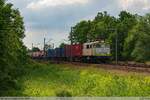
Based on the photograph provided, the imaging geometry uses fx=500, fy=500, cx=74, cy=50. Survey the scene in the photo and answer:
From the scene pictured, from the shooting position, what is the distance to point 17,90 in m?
34.9

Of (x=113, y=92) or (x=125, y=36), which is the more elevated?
(x=125, y=36)

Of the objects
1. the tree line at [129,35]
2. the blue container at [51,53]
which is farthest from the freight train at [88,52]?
the blue container at [51,53]

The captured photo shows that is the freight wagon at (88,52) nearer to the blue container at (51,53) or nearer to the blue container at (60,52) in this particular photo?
the blue container at (60,52)

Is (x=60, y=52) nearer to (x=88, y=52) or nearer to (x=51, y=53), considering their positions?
(x=51, y=53)

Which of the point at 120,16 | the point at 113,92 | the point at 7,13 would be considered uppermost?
the point at 120,16

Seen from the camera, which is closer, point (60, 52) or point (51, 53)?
point (60, 52)

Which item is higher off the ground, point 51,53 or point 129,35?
point 129,35

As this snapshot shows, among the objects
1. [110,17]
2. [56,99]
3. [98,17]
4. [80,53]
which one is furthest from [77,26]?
[56,99]

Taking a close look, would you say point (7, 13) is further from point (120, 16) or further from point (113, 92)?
point (120, 16)

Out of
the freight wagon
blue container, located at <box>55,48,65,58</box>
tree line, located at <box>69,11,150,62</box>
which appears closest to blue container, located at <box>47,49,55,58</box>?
blue container, located at <box>55,48,65,58</box>

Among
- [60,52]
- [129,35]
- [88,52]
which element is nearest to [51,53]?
[60,52]

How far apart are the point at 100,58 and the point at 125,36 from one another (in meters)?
36.5

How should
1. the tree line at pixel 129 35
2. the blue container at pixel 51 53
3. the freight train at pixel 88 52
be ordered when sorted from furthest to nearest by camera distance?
the blue container at pixel 51 53 → the tree line at pixel 129 35 → the freight train at pixel 88 52

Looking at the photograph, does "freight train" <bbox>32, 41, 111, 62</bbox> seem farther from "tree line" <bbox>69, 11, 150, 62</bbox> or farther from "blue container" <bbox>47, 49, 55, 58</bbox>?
"blue container" <bbox>47, 49, 55, 58</bbox>
